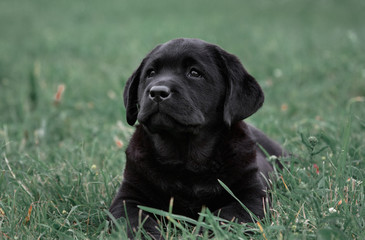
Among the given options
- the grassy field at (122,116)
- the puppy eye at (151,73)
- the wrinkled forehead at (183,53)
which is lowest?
the grassy field at (122,116)

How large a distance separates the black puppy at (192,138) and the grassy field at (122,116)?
18 centimetres

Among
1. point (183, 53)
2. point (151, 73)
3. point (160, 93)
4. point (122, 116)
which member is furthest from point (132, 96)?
point (122, 116)

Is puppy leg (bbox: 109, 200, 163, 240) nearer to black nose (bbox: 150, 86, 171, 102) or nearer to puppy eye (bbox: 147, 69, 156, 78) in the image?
black nose (bbox: 150, 86, 171, 102)

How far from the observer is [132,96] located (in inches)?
128

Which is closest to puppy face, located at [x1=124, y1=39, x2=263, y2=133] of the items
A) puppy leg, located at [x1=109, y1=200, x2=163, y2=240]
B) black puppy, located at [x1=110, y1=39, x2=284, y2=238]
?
black puppy, located at [x1=110, y1=39, x2=284, y2=238]

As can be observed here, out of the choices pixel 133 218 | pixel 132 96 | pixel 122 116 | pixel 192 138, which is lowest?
pixel 122 116

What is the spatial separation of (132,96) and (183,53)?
52cm

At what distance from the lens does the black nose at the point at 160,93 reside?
2.61 meters

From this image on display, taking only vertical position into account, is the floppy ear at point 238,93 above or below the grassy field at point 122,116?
above

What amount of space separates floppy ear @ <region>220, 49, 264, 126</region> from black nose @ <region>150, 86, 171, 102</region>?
0.40 meters

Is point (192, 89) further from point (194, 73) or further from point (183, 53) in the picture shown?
point (183, 53)

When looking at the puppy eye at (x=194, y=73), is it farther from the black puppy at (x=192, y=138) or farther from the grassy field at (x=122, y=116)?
the grassy field at (x=122, y=116)

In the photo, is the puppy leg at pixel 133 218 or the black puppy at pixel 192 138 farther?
the black puppy at pixel 192 138

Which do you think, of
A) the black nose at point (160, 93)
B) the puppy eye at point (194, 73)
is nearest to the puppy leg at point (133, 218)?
the black nose at point (160, 93)
